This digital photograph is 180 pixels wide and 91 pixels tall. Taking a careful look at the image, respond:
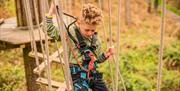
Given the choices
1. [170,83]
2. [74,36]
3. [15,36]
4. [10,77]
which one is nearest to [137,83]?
[170,83]

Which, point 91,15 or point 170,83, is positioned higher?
point 91,15

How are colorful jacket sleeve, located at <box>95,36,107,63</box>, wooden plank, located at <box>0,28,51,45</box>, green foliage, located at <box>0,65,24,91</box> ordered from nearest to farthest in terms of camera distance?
colorful jacket sleeve, located at <box>95,36,107,63</box>
wooden plank, located at <box>0,28,51,45</box>
green foliage, located at <box>0,65,24,91</box>

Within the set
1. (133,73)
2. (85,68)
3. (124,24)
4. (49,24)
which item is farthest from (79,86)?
(124,24)

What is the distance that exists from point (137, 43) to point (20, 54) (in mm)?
2427

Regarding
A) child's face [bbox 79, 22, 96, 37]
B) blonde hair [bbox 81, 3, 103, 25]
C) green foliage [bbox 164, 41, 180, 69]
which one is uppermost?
blonde hair [bbox 81, 3, 103, 25]

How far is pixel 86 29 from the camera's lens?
247 cm

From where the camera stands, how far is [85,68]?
2.60 metres

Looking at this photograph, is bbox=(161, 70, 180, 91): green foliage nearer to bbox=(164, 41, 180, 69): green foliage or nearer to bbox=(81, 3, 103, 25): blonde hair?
bbox=(164, 41, 180, 69): green foliage

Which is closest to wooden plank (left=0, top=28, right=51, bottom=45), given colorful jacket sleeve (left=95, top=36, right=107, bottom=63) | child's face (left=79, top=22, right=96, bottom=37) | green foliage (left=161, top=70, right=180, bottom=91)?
colorful jacket sleeve (left=95, top=36, right=107, bottom=63)

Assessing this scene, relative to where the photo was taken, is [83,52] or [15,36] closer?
[83,52]

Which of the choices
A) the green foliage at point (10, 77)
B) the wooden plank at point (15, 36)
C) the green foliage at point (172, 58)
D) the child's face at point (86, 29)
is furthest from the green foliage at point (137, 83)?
the child's face at point (86, 29)

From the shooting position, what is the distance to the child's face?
2451mm

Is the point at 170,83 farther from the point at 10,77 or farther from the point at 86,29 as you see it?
the point at 86,29

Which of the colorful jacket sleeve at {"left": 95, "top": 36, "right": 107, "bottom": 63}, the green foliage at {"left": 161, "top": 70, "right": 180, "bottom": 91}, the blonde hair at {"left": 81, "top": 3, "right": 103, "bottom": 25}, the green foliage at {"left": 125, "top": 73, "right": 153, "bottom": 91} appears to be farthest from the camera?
the green foliage at {"left": 161, "top": 70, "right": 180, "bottom": 91}
